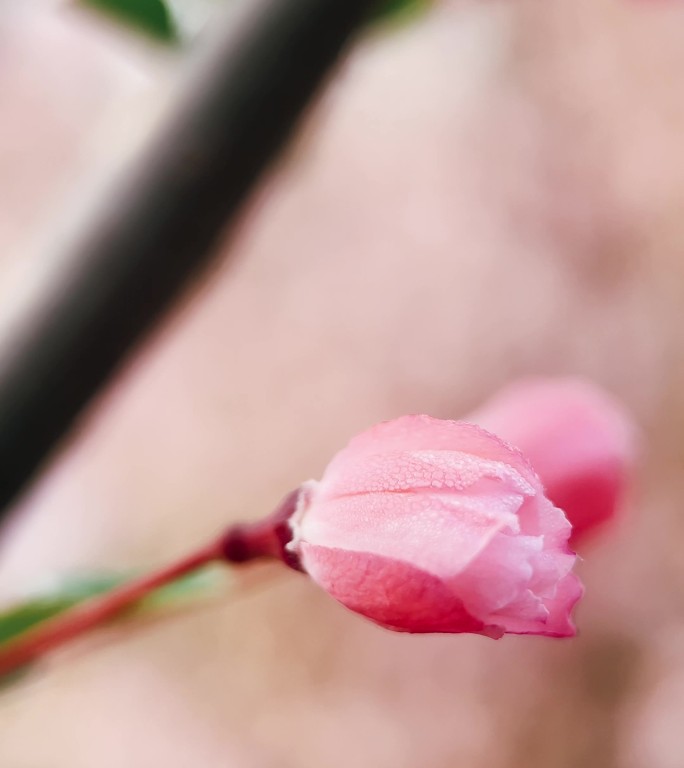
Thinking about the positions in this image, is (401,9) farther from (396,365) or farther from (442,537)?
(396,365)

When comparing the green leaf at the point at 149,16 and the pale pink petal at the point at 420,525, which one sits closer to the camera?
the pale pink petal at the point at 420,525

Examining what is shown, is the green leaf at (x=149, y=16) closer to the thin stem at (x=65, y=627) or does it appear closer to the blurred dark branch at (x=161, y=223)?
the blurred dark branch at (x=161, y=223)

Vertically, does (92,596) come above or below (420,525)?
below

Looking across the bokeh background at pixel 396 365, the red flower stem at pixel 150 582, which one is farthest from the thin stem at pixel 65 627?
the bokeh background at pixel 396 365

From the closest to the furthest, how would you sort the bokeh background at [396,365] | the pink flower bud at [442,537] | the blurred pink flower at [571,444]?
the pink flower bud at [442,537] → the blurred pink flower at [571,444] → the bokeh background at [396,365]

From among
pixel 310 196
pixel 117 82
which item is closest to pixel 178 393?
pixel 310 196

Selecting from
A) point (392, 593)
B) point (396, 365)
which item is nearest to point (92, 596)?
point (392, 593)
